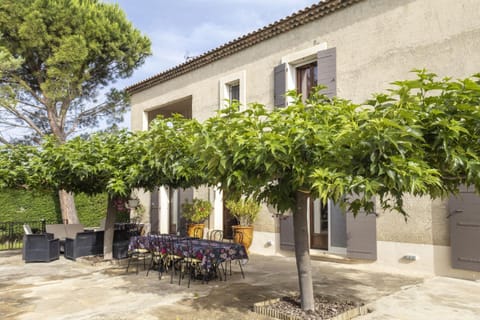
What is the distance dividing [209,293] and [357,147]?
356 centimetres

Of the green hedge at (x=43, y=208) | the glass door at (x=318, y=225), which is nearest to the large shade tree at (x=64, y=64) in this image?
the green hedge at (x=43, y=208)

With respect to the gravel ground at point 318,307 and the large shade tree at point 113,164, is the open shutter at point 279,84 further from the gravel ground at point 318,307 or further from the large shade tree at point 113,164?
the gravel ground at point 318,307

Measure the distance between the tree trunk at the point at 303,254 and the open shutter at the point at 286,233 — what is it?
4612 millimetres

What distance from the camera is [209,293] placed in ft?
19.7

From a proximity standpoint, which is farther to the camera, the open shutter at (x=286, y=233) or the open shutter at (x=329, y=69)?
the open shutter at (x=286, y=233)

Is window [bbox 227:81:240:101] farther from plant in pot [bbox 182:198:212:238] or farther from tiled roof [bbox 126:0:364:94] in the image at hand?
plant in pot [bbox 182:198:212:238]

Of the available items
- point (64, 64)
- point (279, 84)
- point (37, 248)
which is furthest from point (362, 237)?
point (64, 64)

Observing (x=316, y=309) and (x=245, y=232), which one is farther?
(x=245, y=232)

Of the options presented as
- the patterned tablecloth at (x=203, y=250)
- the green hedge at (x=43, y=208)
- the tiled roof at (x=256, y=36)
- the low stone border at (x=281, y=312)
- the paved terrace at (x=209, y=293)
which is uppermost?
the tiled roof at (x=256, y=36)

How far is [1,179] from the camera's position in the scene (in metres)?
8.26

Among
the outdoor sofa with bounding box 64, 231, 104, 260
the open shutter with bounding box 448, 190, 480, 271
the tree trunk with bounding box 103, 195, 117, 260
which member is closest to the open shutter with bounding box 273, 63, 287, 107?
the open shutter with bounding box 448, 190, 480, 271

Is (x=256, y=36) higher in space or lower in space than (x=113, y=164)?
higher

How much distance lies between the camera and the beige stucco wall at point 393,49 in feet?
23.4

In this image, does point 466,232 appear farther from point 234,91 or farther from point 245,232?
point 234,91
